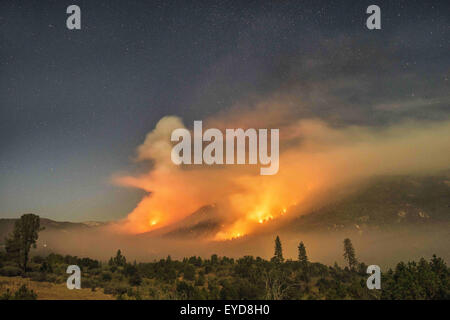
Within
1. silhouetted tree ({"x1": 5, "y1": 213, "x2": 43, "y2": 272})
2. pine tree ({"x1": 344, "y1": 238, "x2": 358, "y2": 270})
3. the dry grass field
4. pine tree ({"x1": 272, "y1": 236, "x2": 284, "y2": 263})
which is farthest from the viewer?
pine tree ({"x1": 344, "y1": 238, "x2": 358, "y2": 270})

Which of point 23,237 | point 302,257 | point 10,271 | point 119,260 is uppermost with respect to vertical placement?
point 23,237

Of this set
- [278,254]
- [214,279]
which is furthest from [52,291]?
[278,254]

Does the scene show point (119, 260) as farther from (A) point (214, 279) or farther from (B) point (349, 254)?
(B) point (349, 254)

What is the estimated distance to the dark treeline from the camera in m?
23.7

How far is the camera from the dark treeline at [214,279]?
23.7 meters

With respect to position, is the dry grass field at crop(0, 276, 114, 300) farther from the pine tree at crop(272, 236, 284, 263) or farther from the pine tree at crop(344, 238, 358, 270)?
the pine tree at crop(344, 238, 358, 270)

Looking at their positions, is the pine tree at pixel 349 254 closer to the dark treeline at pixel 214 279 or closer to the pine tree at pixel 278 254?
the dark treeline at pixel 214 279

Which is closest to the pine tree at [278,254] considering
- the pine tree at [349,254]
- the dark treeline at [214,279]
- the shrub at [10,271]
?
the dark treeline at [214,279]

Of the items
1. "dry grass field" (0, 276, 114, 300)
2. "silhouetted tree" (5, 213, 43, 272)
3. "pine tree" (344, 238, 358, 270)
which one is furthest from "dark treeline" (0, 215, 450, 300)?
"pine tree" (344, 238, 358, 270)

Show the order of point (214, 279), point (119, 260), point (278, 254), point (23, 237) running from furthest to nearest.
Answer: point (278, 254)
point (119, 260)
point (214, 279)
point (23, 237)

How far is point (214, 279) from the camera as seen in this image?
31078 mm
